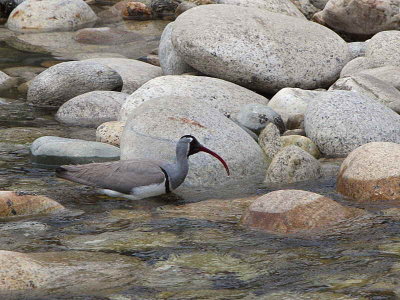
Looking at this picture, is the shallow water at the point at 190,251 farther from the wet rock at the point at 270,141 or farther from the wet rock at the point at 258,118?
the wet rock at the point at 258,118

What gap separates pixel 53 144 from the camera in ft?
33.1

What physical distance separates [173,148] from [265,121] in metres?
1.87

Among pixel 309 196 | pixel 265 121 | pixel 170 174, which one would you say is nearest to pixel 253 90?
pixel 265 121

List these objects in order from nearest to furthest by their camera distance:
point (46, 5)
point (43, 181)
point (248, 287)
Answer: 1. point (248, 287)
2. point (43, 181)
3. point (46, 5)

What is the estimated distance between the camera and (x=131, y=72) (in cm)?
1407

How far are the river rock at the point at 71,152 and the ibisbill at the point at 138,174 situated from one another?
1.22 m

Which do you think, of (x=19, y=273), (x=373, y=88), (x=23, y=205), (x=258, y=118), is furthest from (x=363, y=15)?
(x=19, y=273)

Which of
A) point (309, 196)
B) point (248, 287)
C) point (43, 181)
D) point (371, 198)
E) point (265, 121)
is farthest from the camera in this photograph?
point (265, 121)

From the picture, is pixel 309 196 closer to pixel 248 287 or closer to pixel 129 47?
pixel 248 287

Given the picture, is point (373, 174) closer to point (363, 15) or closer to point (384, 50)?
point (384, 50)

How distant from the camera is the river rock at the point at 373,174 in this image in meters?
8.20

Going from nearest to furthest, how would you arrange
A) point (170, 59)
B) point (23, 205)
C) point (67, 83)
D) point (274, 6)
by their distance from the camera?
point (23, 205) → point (67, 83) → point (170, 59) → point (274, 6)

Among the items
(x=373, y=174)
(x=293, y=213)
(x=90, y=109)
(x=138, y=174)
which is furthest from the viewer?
(x=90, y=109)

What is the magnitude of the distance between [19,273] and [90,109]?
659cm
